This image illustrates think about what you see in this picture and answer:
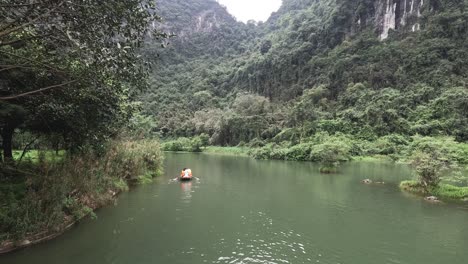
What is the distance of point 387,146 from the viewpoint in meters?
53.5

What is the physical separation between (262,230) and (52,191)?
8.16 meters

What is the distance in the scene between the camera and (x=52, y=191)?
11375mm


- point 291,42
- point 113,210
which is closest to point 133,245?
point 113,210

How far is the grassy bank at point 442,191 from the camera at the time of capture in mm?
21047

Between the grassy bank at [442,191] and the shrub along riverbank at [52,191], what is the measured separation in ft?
65.6

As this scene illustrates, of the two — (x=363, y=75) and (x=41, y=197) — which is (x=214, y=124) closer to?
(x=363, y=75)

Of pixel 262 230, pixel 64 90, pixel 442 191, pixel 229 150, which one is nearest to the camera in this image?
pixel 64 90

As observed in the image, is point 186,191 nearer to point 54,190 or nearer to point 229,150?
point 54,190

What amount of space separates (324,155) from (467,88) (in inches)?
1680

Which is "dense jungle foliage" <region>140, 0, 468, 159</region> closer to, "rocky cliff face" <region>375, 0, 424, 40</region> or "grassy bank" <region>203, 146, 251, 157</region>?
"rocky cliff face" <region>375, 0, 424, 40</region>

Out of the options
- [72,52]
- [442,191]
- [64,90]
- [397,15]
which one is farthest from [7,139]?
[397,15]

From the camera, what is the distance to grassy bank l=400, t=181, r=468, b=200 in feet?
69.1

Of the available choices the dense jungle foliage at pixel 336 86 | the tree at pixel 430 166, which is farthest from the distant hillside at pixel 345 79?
the tree at pixel 430 166

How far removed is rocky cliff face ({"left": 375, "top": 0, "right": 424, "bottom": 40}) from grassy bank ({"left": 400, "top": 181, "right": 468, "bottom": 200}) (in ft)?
252
